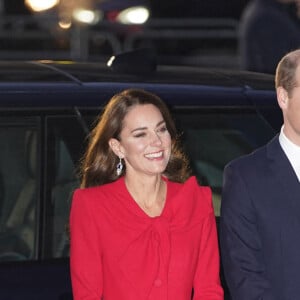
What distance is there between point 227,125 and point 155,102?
2.35ft

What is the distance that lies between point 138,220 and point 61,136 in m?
0.65

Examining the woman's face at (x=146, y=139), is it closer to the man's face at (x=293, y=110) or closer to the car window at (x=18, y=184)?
the man's face at (x=293, y=110)

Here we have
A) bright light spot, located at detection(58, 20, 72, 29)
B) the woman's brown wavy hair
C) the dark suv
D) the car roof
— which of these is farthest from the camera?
bright light spot, located at detection(58, 20, 72, 29)

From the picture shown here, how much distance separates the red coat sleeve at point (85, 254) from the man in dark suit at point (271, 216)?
41 centimetres

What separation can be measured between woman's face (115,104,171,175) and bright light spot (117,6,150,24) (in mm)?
12432

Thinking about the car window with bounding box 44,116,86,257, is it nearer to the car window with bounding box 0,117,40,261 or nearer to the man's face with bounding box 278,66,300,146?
the car window with bounding box 0,117,40,261

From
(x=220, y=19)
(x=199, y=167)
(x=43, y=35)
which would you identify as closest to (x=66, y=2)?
(x=43, y=35)

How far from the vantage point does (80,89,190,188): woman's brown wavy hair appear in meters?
4.30

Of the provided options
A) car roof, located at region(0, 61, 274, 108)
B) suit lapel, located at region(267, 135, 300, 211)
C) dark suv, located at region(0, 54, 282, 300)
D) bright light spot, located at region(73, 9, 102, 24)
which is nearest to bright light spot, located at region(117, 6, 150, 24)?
bright light spot, located at region(73, 9, 102, 24)

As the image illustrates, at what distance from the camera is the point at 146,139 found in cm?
426

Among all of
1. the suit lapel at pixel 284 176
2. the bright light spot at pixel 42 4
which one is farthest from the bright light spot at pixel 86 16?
the suit lapel at pixel 284 176

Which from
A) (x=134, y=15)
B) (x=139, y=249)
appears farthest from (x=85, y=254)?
(x=134, y=15)

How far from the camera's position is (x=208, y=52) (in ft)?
56.4

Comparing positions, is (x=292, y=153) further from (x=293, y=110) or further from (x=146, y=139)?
(x=146, y=139)
